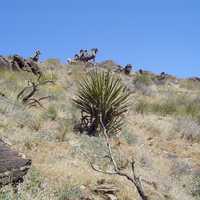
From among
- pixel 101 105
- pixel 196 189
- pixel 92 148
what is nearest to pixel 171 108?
pixel 101 105

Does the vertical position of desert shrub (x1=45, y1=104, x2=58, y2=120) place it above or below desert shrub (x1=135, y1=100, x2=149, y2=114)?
below

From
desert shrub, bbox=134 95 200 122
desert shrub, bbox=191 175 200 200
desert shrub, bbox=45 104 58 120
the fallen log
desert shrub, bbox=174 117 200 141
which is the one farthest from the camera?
desert shrub, bbox=134 95 200 122

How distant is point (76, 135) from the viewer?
10820mm

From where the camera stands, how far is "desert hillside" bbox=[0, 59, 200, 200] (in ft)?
22.5

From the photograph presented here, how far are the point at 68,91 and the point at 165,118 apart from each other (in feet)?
15.6

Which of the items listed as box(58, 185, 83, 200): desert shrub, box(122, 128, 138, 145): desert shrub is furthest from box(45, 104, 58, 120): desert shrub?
box(58, 185, 83, 200): desert shrub

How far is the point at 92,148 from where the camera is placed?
959 centimetres

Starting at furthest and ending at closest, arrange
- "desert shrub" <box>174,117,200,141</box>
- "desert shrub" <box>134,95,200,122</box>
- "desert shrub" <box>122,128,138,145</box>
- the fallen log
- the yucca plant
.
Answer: "desert shrub" <box>134,95,200,122</box>, "desert shrub" <box>174,117,200,141</box>, the yucca plant, "desert shrub" <box>122,128,138,145</box>, the fallen log

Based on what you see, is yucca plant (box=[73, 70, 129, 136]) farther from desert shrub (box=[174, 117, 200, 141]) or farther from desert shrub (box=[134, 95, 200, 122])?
desert shrub (box=[134, 95, 200, 122])

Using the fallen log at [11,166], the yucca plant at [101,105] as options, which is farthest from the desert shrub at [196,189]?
the fallen log at [11,166]

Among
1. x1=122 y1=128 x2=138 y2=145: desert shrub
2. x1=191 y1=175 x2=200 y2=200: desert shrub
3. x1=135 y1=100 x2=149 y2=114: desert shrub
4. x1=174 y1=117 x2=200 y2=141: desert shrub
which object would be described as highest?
x1=135 y1=100 x2=149 y2=114: desert shrub

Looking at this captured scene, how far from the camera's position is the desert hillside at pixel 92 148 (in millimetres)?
6872

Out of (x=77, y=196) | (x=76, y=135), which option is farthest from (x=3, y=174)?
(x=76, y=135)

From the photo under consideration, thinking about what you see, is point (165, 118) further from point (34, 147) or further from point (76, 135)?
point (34, 147)
